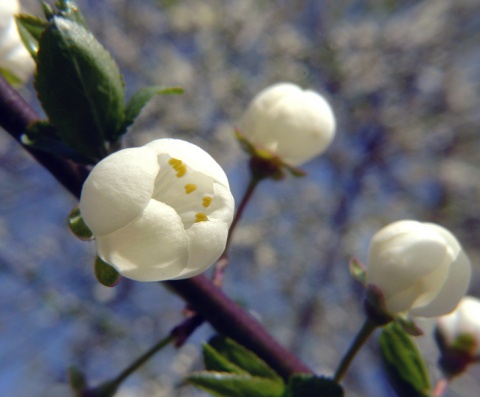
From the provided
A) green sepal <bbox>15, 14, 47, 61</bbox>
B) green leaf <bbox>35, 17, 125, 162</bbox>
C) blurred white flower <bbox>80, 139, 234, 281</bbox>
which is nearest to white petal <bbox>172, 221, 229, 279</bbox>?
blurred white flower <bbox>80, 139, 234, 281</bbox>

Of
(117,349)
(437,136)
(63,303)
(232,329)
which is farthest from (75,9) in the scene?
(437,136)

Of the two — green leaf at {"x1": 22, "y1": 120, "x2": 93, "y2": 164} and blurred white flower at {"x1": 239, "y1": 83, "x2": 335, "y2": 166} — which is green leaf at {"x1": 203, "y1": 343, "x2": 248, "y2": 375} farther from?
blurred white flower at {"x1": 239, "y1": 83, "x2": 335, "y2": 166}

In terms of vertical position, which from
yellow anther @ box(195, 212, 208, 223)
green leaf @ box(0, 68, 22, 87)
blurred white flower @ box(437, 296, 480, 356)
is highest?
green leaf @ box(0, 68, 22, 87)

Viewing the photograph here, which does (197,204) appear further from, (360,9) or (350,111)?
(360,9)

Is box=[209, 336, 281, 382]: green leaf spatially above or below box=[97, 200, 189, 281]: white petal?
Result: below

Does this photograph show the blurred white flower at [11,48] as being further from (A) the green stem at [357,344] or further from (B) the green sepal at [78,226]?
(A) the green stem at [357,344]

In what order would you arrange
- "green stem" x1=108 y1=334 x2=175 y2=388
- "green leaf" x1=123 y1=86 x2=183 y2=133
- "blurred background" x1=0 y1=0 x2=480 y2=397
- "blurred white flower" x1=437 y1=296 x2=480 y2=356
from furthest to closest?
"blurred background" x1=0 y1=0 x2=480 y2=397 → "blurred white flower" x1=437 y1=296 x2=480 y2=356 → "green stem" x1=108 y1=334 x2=175 y2=388 → "green leaf" x1=123 y1=86 x2=183 y2=133

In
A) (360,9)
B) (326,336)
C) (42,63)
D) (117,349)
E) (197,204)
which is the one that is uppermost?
(42,63)
